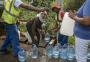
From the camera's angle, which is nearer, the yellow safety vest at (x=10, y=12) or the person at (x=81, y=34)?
the person at (x=81, y=34)

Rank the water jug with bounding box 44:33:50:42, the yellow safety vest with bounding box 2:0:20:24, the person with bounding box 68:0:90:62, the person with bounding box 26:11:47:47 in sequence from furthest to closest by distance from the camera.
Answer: the water jug with bounding box 44:33:50:42, the person with bounding box 26:11:47:47, the yellow safety vest with bounding box 2:0:20:24, the person with bounding box 68:0:90:62

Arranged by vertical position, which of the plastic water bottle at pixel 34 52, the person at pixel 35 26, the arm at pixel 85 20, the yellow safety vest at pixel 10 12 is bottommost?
the plastic water bottle at pixel 34 52

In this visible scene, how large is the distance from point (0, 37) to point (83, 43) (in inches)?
159

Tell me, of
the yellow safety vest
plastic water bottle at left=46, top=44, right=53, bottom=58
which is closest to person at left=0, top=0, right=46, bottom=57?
the yellow safety vest

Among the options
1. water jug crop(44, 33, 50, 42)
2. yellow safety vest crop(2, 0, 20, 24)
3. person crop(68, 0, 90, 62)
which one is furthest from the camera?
water jug crop(44, 33, 50, 42)

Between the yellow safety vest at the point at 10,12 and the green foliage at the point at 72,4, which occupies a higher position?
the yellow safety vest at the point at 10,12

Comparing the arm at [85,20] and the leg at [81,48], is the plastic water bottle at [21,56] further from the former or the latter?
the arm at [85,20]

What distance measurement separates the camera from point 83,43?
5004 millimetres

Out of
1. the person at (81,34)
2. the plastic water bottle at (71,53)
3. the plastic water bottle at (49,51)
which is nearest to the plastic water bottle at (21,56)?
the plastic water bottle at (49,51)

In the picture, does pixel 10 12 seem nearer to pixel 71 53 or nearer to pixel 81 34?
pixel 71 53

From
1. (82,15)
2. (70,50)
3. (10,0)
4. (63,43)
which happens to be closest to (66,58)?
(70,50)

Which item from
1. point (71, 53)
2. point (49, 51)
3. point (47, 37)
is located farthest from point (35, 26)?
point (47, 37)

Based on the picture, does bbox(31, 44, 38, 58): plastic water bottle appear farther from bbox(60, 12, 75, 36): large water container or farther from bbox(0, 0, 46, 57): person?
bbox(60, 12, 75, 36): large water container

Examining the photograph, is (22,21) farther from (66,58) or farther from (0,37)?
(66,58)
